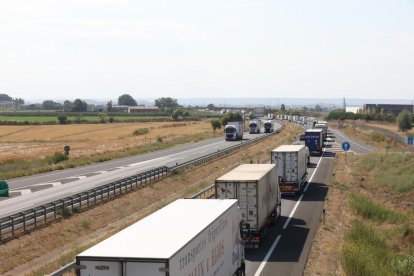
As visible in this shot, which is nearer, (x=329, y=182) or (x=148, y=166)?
(x=329, y=182)

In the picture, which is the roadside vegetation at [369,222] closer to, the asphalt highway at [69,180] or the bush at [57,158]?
the asphalt highway at [69,180]

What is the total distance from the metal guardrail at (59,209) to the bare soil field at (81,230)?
590mm

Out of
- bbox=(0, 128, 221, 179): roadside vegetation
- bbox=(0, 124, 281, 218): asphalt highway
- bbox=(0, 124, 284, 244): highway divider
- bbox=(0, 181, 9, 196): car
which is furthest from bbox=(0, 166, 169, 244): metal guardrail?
bbox=(0, 128, 221, 179): roadside vegetation

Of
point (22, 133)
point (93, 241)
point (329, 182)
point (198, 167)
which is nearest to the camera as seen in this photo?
point (93, 241)

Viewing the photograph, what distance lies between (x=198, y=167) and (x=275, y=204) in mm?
27911

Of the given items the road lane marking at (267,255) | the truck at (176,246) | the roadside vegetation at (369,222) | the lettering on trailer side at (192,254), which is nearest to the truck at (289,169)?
the roadside vegetation at (369,222)

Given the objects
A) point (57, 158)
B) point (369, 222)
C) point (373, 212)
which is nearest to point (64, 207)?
point (369, 222)

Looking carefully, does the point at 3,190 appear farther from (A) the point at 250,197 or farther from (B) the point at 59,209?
(A) the point at 250,197

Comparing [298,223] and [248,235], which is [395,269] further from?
[298,223]

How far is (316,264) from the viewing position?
24.4 m

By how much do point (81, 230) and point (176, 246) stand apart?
21.0 metres

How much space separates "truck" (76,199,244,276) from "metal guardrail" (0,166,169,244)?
48.3ft

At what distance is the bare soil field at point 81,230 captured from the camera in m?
25.8

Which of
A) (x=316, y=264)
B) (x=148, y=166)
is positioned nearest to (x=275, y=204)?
(x=316, y=264)
